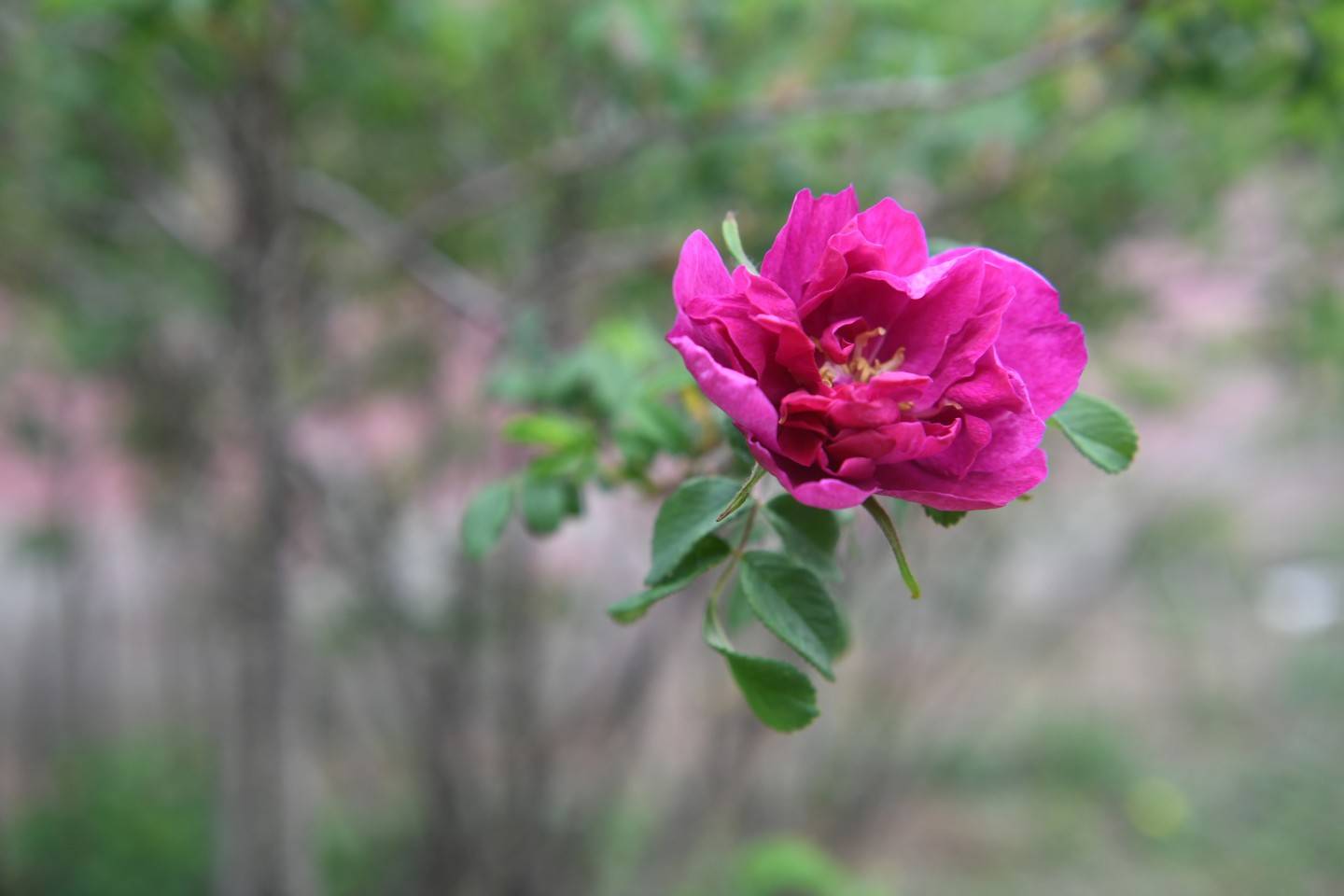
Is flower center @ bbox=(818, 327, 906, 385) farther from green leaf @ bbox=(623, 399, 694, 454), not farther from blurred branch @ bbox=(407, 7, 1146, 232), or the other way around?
blurred branch @ bbox=(407, 7, 1146, 232)

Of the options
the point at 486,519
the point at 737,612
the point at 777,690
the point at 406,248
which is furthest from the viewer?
the point at 406,248

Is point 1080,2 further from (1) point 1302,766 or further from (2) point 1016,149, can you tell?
(1) point 1302,766

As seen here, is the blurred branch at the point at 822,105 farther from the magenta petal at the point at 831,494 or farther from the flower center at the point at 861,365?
the magenta petal at the point at 831,494

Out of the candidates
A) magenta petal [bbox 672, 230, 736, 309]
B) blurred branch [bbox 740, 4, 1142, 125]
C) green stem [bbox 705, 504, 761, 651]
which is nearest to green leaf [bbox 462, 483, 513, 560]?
green stem [bbox 705, 504, 761, 651]

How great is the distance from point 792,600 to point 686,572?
6 centimetres

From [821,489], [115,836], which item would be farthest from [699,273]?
[115,836]

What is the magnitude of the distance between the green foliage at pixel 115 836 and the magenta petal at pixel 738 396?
317 cm

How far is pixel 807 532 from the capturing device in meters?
0.60

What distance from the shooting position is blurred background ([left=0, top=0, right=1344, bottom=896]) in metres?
1.55

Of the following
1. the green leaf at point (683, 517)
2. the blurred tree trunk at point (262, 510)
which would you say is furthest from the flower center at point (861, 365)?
the blurred tree trunk at point (262, 510)

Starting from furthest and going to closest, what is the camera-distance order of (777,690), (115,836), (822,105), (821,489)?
(115,836) → (822,105) → (777,690) → (821,489)

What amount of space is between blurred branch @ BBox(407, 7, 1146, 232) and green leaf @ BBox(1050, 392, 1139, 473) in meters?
0.60

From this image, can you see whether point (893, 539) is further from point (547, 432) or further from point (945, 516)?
point (547, 432)

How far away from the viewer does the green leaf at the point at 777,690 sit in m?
0.52
